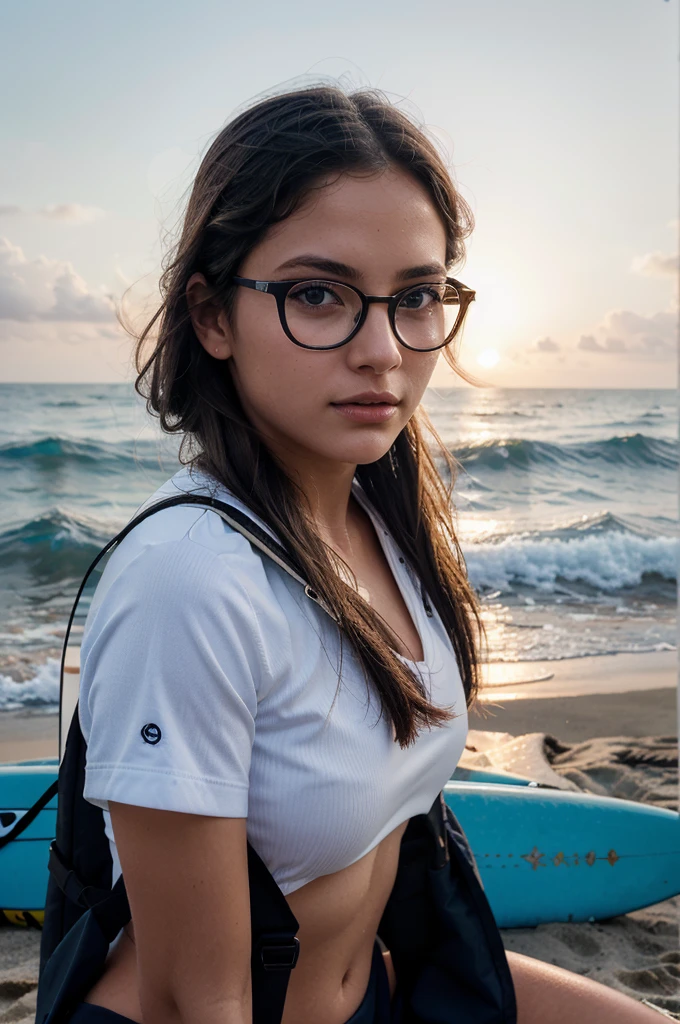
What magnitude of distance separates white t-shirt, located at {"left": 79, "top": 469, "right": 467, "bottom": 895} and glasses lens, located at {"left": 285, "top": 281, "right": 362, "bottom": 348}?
260 millimetres

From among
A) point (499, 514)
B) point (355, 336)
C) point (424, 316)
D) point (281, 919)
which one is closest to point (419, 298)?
point (424, 316)

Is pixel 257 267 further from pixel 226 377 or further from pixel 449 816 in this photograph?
pixel 449 816

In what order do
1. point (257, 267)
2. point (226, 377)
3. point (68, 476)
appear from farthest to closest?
point (68, 476)
point (226, 377)
point (257, 267)

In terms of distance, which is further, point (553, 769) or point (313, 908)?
point (553, 769)

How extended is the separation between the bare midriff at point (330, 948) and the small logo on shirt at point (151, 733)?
38 cm

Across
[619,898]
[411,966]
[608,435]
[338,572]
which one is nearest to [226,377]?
[338,572]

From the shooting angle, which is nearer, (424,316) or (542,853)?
(424,316)

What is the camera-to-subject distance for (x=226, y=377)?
1.43 m

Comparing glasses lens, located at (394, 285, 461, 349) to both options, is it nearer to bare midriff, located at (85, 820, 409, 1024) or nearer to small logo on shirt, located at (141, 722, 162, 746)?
small logo on shirt, located at (141, 722, 162, 746)

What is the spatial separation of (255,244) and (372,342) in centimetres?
22

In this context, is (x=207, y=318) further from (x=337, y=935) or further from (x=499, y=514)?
(x=499, y=514)

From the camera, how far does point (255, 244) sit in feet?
4.23

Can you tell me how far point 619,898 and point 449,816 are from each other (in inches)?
71.4

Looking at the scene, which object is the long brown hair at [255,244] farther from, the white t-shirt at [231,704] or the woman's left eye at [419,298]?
the woman's left eye at [419,298]
